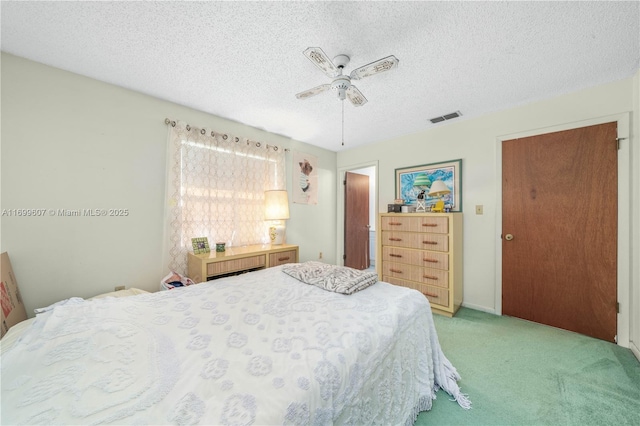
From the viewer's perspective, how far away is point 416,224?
9.57 ft

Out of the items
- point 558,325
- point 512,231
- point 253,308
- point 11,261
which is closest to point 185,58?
point 253,308

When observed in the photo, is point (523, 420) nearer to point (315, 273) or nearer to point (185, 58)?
point (315, 273)

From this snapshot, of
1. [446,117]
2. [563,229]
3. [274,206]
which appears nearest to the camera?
[563,229]

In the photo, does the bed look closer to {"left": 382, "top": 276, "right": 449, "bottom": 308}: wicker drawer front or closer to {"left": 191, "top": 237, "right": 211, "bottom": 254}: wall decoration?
{"left": 191, "top": 237, "right": 211, "bottom": 254}: wall decoration

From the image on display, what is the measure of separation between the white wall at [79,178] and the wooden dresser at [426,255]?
2.76 m

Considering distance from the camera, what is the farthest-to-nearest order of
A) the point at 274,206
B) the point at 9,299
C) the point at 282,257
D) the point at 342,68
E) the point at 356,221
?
the point at 356,221
the point at 274,206
the point at 282,257
the point at 342,68
the point at 9,299

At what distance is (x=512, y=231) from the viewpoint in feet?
8.65

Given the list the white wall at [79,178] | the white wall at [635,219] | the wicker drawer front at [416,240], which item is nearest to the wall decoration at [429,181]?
the wicker drawer front at [416,240]

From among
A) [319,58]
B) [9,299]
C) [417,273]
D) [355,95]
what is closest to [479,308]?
[417,273]

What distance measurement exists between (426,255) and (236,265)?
7.44 ft

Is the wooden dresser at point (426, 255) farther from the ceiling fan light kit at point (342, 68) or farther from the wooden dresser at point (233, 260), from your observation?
the ceiling fan light kit at point (342, 68)

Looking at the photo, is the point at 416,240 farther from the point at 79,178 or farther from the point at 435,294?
the point at 79,178

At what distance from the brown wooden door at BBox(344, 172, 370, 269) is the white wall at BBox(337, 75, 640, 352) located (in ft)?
3.27

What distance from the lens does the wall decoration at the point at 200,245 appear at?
8.54 feet
